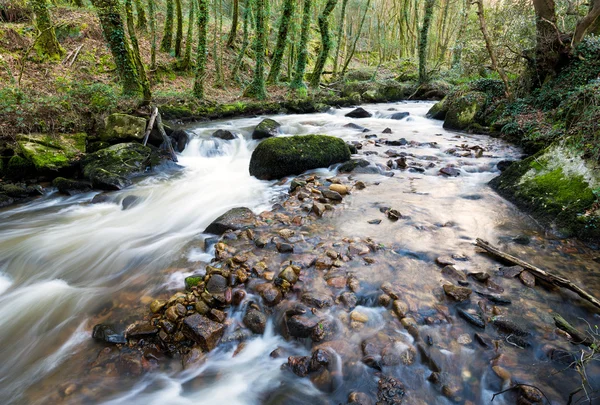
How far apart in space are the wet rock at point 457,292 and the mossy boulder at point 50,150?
850 cm

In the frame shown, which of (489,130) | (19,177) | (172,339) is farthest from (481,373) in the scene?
(489,130)

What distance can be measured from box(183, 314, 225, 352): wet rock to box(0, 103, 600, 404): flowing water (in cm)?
11

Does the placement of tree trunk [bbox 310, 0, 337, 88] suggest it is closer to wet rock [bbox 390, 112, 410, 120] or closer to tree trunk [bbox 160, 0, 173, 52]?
wet rock [bbox 390, 112, 410, 120]

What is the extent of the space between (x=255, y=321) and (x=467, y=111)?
1209 centimetres

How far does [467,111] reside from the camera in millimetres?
11711

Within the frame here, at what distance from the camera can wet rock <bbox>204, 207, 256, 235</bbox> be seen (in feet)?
15.8

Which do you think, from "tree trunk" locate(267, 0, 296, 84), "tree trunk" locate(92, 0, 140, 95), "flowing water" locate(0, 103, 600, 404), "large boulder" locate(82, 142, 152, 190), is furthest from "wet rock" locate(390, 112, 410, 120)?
"large boulder" locate(82, 142, 152, 190)

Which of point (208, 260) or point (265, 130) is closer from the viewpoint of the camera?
point (208, 260)

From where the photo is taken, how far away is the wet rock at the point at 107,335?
289cm

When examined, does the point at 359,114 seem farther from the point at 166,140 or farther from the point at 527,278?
the point at 527,278

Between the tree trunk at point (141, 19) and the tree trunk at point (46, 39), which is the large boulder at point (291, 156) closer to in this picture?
the tree trunk at point (46, 39)

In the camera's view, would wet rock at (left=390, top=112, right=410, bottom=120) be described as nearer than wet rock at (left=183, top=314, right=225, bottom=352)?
No

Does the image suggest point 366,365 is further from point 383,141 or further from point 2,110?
point 2,110

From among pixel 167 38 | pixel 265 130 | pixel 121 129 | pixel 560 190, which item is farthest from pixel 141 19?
pixel 560 190
